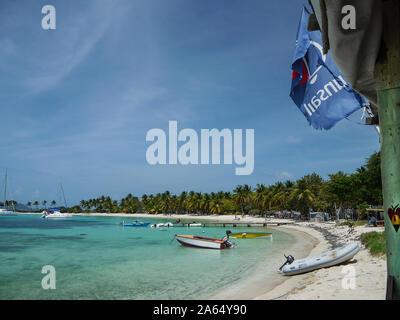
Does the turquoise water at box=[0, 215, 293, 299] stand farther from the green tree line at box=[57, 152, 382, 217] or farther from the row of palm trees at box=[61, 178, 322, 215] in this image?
the row of palm trees at box=[61, 178, 322, 215]

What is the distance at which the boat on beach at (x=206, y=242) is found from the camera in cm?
2845

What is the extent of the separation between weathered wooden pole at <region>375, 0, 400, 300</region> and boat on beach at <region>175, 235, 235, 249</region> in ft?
86.1

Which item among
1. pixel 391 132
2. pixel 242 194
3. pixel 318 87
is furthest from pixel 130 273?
pixel 242 194

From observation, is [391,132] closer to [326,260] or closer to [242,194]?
[326,260]

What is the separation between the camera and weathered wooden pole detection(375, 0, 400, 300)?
306 cm

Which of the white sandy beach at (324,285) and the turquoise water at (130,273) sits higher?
the white sandy beach at (324,285)

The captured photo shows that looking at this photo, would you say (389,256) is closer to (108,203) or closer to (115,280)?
(115,280)

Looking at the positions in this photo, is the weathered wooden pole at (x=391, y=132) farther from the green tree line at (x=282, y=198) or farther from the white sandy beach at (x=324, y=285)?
the green tree line at (x=282, y=198)

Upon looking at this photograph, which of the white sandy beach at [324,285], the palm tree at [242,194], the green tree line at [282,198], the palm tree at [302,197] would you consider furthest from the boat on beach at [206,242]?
the palm tree at [242,194]

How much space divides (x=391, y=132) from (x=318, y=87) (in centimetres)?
317

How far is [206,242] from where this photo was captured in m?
29.2

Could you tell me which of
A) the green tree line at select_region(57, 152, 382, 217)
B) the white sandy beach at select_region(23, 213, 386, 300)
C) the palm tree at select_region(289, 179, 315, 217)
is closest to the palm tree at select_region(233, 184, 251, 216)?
the green tree line at select_region(57, 152, 382, 217)

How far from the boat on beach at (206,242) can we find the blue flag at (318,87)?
945 inches
